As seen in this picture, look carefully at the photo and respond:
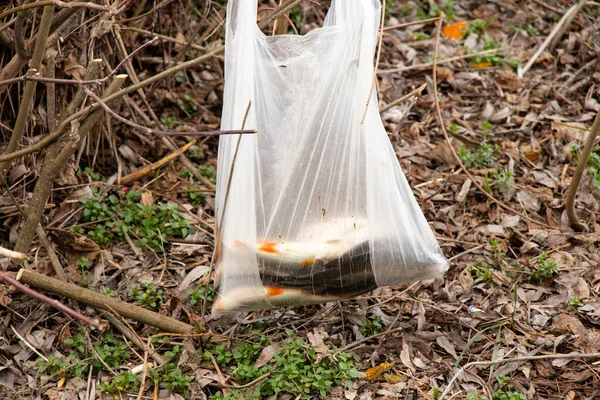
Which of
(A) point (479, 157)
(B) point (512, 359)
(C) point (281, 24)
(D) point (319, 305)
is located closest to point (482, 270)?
(B) point (512, 359)

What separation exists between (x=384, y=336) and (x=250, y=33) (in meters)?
1.12

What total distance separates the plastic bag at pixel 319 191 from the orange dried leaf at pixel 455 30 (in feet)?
7.12

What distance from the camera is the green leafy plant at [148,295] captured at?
103 inches

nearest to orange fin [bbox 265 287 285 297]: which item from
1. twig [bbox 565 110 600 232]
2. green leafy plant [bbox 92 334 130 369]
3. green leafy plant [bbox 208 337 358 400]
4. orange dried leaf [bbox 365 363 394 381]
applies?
green leafy plant [bbox 208 337 358 400]

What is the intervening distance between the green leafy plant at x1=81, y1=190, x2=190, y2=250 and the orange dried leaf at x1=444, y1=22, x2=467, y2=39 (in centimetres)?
216

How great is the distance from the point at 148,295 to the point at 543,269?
1.49 metres

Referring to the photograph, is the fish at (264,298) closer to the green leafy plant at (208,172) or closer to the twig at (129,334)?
the twig at (129,334)

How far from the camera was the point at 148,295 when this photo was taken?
104 inches

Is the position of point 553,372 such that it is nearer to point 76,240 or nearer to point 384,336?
point 384,336

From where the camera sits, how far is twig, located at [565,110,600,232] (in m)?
2.73

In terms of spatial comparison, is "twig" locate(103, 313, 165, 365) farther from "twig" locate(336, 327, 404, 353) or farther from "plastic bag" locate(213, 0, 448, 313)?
"twig" locate(336, 327, 404, 353)

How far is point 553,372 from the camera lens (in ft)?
7.84

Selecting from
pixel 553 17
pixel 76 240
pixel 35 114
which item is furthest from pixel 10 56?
pixel 553 17

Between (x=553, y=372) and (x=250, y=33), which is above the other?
(x=250, y=33)
